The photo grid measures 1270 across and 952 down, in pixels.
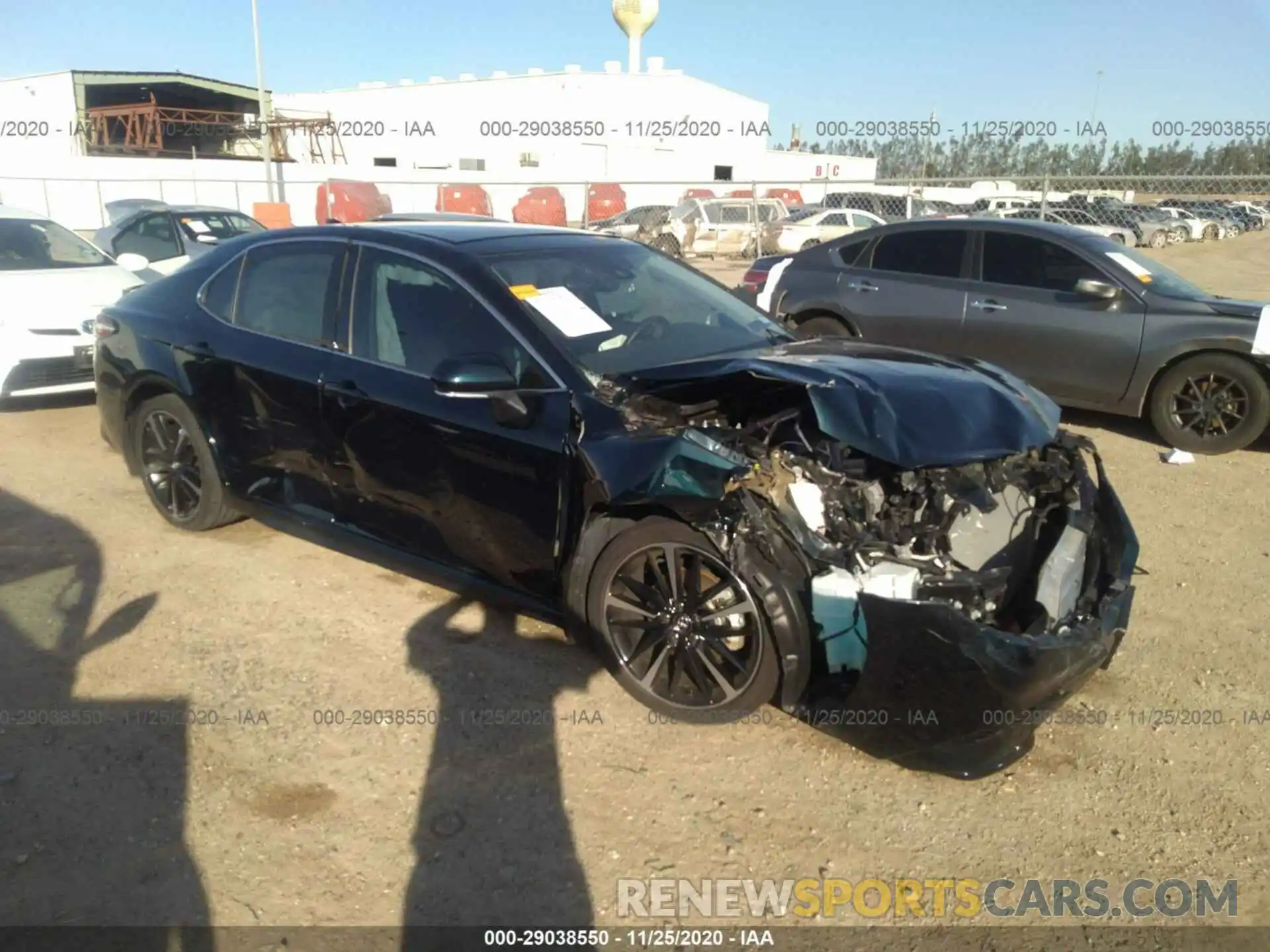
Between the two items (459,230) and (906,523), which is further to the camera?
(459,230)

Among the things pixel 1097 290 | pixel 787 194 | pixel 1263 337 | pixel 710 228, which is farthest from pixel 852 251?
pixel 787 194

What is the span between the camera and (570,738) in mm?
3373

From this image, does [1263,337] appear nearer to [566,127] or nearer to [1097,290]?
[1097,290]

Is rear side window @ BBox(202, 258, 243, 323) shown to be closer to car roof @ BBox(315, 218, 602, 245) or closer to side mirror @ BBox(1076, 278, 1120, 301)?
car roof @ BBox(315, 218, 602, 245)

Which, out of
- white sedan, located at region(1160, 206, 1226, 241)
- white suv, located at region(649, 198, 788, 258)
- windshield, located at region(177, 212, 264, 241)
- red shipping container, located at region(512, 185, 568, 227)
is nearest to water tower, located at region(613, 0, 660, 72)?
red shipping container, located at region(512, 185, 568, 227)

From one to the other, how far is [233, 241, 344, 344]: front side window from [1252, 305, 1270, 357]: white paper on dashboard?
5.75m

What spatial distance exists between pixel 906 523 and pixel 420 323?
2.06m

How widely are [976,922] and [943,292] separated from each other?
5.91 m

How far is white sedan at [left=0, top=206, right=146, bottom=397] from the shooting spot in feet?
23.4

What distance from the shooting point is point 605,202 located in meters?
31.0

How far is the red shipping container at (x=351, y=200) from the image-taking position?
27.2 metres

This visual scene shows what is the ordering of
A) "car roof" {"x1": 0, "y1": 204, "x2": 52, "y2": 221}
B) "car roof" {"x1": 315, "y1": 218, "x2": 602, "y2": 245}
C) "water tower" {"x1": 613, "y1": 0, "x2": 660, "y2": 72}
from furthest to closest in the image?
"water tower" {"x1": 613, "y1": 0, "x2": 660, "y2": 72} < "car roof" {"x1": 0, "y1": 204, "x2": 52, "y2": 221} < "car roof" {"x1": 315, "y1": 218, "x2": 602, "y2": 245}

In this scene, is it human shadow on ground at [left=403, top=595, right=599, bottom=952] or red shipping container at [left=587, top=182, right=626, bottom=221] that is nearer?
Answer: human shadow on ground at [left=403, top=595, right=599, bottom=952]

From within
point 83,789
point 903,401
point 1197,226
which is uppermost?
point 1197,226
